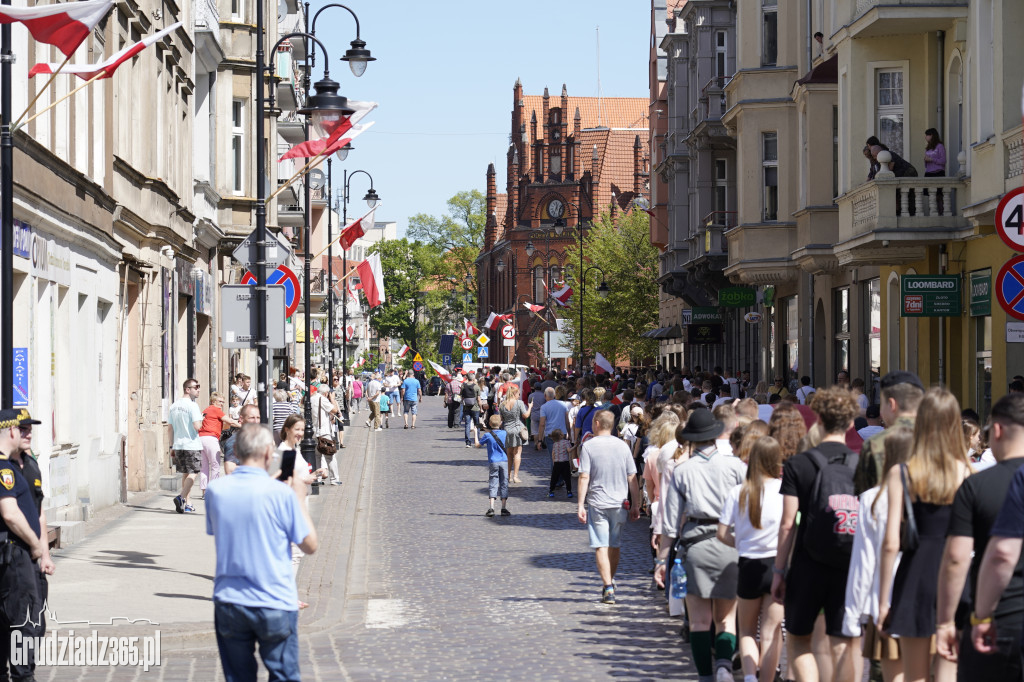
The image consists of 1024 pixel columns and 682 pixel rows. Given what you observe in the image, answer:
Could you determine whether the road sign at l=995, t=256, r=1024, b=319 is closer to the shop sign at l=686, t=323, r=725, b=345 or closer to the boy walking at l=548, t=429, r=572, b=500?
the boy walking at l=548, t=429, r=572, b=500

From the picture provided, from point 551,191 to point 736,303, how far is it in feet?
269

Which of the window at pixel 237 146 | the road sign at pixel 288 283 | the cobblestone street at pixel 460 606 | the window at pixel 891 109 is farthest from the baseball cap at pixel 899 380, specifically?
the window at pixel 237 146

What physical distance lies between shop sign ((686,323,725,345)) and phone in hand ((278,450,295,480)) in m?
35.3

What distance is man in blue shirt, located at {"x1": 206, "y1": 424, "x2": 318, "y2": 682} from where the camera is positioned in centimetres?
736

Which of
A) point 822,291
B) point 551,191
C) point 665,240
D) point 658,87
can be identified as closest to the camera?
point 822,291

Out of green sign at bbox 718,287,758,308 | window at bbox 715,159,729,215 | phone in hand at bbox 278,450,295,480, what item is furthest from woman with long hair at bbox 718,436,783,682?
window at bbox 715,159,729,215

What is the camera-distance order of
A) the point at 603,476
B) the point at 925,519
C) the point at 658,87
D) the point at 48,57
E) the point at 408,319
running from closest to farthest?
the point at 925,519, the point at 603,476, the point at 48,57, the point at 658,87, the point at 408,319

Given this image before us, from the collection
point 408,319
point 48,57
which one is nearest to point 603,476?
point 48,57

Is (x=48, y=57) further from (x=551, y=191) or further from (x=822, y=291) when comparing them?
(x=551, y=191)

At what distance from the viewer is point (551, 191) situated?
120188 millimetres

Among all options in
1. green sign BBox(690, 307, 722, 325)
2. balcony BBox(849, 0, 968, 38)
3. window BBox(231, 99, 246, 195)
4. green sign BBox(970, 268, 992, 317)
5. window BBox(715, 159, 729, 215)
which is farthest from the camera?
green sign BBox(690, 307, 722, 325)

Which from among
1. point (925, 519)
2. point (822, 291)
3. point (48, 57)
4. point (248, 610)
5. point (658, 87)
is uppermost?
point (658, 87)

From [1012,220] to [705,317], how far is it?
108 ft

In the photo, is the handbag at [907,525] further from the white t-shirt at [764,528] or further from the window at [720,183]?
the window at [720,183]
